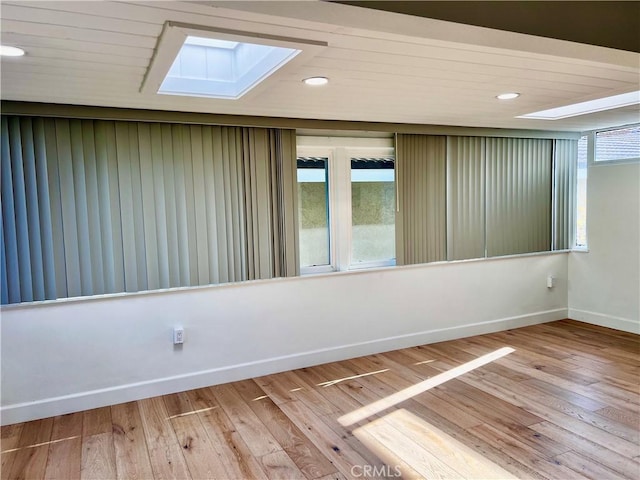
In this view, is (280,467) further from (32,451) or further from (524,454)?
(32,451)

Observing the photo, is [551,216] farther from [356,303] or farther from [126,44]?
[126,44]

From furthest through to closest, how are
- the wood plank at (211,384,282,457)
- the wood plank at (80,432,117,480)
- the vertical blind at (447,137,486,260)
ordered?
the vertical blind at (447,137,486,260) < the wood plank at (211,384,282,457) < the wood plank at (80,432,117,480)

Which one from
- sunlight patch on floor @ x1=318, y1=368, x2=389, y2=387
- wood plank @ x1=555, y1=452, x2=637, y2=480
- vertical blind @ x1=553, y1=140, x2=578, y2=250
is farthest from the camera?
vertical blind @ x1=553, y1=140, x2=578, y2=250

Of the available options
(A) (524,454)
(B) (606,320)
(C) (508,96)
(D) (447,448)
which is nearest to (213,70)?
(C) (508,96)

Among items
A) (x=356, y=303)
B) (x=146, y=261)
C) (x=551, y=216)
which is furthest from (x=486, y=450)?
(x=551, y=216)

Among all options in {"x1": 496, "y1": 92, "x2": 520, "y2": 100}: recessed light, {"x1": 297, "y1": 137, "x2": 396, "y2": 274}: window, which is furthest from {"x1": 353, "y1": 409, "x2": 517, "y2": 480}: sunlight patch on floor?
{"x1": 496, "y1": 92, "x2": 520, "y2": 100}: recessed light

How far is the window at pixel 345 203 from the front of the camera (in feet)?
13.0

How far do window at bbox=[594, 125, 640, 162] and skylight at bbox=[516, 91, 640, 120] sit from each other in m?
1.15

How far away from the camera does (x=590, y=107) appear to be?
3.69 metres

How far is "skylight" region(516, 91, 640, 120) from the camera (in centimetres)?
335

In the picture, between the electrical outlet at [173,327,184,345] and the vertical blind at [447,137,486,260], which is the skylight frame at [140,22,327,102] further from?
the vertical blind at [447,137,486,260]

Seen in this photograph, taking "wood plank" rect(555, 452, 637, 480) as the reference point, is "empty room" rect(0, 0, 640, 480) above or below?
above

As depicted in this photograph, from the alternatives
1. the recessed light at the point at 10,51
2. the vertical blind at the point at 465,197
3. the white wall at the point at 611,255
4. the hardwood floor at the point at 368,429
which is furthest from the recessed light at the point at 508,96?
the recessed light at the point at 10,51

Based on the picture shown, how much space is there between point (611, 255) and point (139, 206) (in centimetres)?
464
